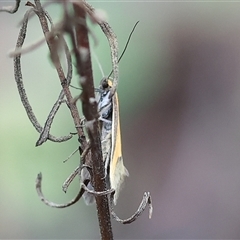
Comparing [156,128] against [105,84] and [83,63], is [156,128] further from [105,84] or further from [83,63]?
[83,63]

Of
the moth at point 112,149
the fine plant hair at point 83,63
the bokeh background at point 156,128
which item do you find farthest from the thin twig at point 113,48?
the bokeh background at point 156,128

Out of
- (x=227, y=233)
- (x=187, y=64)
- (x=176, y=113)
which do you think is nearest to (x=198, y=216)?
(x=227, y=233)

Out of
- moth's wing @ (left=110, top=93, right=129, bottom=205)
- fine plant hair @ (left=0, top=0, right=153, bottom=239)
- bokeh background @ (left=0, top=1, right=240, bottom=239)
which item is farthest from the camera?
bokeh background @ (left=0, top=1, right=240, bottom=239)

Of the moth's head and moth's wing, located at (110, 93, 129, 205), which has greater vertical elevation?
the moth's head

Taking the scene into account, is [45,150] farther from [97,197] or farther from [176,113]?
[97,197]

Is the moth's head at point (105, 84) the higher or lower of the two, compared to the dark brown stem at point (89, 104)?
higher

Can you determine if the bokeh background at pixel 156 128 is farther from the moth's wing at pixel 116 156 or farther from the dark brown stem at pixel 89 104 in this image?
the dark brown stem at pixel 89 104

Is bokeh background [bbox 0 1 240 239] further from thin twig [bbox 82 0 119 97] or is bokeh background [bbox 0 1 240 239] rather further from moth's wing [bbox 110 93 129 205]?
thin twig [bbox 82 0 119 97]

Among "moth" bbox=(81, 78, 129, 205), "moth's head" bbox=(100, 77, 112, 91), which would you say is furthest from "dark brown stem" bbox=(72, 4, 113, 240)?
"moth's head" bbox=(100, 77, 112, 91)
